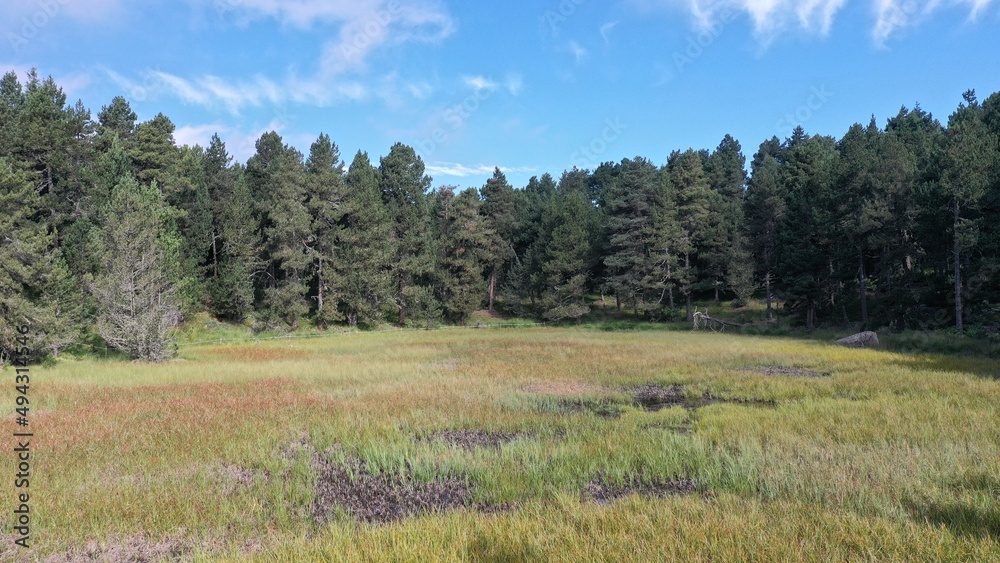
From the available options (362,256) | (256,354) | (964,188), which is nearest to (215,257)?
(362,256)

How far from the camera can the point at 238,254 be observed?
1828 inches

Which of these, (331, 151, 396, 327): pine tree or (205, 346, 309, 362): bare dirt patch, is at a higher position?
(331, 151, 396, 327): pine tree

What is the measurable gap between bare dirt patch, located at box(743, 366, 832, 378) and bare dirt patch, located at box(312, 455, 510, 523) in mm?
15303

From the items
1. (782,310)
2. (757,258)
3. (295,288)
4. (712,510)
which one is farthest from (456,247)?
(712,510)

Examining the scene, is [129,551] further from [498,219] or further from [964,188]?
[498,219]

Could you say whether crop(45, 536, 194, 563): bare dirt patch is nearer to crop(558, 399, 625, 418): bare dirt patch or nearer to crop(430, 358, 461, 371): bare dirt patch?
crop(558, 399, 625, 418): bare dirt patch

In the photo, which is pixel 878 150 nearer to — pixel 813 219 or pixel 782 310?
pixel 813 219

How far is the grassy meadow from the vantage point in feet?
17.9

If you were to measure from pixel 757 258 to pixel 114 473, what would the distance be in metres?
57.2

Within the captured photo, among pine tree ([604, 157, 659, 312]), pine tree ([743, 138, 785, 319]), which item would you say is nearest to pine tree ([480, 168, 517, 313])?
pine tree ([604, 157, 659, 312])

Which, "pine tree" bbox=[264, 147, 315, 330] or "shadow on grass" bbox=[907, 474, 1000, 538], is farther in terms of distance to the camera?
"pine tree" bbox=[264, 147, 315, 330]

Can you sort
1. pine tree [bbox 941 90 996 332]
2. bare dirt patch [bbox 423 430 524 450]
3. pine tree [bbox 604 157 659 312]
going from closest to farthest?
1. bare dirt patch [bbox 423 430 524 450]
2. pine tree [bbox 941 90 996 332]
3. pine tree [bbox 604 157 659 312]

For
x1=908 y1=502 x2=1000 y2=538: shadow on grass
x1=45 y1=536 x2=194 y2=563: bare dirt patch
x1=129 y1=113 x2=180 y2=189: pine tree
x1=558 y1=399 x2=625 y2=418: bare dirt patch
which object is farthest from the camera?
x1=129 y1=113 x2=180 y2=189: pine tree

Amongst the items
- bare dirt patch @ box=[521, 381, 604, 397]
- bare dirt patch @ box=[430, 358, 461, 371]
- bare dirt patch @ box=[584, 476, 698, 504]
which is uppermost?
bare dirt patch @ box=[584, 476, 698, 504]
